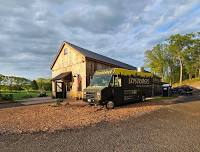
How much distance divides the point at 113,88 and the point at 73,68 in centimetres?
1270

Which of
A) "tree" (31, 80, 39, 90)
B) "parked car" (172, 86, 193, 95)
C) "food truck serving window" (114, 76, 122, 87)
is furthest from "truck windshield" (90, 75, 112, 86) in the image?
"tree" (31, 80, 39, 90)

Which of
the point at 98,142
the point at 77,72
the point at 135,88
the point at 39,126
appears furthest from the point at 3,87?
the point at 98,142

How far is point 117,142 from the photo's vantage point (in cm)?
796

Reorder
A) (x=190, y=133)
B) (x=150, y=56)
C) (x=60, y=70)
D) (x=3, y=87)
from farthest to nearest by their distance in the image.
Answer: (x=150, y=56) → (x=3, y=87) → (x=60, y=70) → (x=190, y=133)

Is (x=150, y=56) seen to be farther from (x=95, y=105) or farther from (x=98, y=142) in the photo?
(x=98, y=142)

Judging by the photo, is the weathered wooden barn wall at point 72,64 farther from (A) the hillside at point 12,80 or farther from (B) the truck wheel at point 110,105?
(A) the hillside at point 12,80

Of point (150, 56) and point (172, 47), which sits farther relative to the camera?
point (150, 56)

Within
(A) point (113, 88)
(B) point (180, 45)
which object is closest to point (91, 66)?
(A) point (113, 88)

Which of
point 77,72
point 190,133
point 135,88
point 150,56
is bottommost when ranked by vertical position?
point 190,133

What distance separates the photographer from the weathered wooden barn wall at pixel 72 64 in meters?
29.2

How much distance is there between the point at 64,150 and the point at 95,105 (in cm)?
1233

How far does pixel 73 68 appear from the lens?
3117 centimetres

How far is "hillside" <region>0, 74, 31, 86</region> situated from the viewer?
51338 mm

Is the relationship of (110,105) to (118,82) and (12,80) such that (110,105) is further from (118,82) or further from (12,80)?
(12,80)
